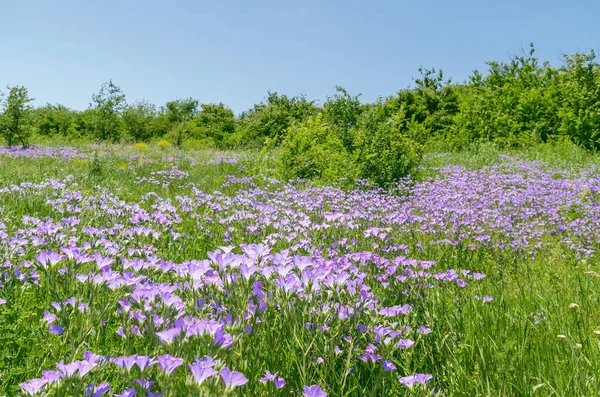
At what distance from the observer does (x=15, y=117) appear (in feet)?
59.9

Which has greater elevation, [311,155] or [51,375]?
[311,155]

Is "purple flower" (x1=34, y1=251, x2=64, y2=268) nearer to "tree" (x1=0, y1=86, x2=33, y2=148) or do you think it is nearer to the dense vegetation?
the dense vegetation

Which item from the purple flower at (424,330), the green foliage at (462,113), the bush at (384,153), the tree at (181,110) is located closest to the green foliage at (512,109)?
the green foliage at (462,113)

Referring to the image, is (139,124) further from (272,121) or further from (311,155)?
(311,155)

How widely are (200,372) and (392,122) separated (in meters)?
9.16

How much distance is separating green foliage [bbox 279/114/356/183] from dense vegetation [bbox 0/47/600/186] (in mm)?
27

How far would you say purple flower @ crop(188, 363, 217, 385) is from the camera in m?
1.07

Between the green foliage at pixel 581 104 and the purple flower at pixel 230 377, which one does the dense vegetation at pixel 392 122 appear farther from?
the purple flower at pixel 230 377

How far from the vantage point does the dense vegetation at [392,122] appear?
31.4 feet

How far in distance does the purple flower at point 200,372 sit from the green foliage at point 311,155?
27.4 feet

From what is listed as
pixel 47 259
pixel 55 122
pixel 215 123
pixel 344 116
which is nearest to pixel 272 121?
pixel 215 123

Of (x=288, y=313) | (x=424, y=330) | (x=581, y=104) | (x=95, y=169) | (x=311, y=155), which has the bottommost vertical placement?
(x=424, y=330)

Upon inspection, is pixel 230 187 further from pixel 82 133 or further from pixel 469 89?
pixel 82 133

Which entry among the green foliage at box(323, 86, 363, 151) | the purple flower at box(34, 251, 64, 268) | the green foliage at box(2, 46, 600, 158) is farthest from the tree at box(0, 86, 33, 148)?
the purple flower at box(34, 251, 64, 268)
